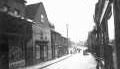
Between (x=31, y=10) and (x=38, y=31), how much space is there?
435 centimetres

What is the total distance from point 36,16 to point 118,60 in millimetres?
22879

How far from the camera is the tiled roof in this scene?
2573cm

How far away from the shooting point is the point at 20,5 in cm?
2117

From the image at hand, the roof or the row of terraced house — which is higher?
the roof

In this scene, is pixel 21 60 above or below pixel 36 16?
below

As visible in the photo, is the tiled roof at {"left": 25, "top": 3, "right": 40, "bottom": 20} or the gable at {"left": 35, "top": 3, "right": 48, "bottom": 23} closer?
the tiled roof at {"left": 25, "top": 3, "right": 40, "bottom": 20}

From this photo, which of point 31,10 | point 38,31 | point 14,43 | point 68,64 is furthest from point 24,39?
point 31,10

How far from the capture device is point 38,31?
998 inches

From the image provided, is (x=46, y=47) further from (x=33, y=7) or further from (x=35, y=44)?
(x=33, y=7)

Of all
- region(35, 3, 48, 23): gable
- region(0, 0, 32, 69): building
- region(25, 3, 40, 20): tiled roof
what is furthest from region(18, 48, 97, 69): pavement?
region(25, 3, 40, 20): tiled roof

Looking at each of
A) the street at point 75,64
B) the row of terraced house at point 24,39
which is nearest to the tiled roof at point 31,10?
the row of terraced house at point 24,39

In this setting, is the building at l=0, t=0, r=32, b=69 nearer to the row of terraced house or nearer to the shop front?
the row of terraced house

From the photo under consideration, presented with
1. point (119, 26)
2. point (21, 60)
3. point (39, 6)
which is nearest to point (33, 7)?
point (39, 6)

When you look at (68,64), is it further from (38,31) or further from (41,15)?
(41,15)
